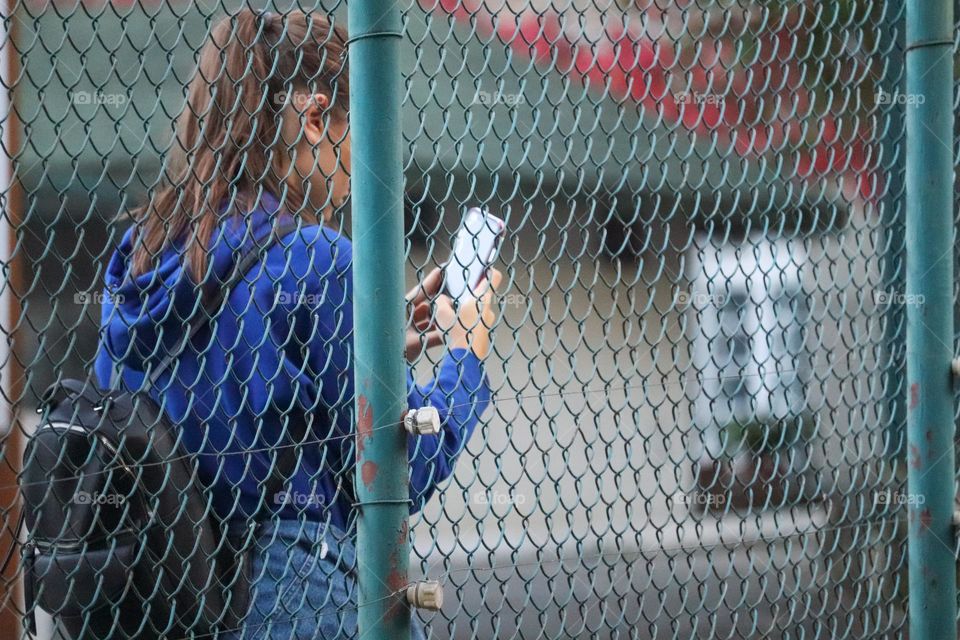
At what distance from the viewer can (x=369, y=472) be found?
2.13 meters

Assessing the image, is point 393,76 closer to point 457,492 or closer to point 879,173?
point 879,173

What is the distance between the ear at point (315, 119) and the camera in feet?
7.21

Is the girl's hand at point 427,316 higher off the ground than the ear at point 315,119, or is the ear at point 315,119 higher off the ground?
the ear at point 315,119

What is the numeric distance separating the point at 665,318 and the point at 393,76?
91 cm

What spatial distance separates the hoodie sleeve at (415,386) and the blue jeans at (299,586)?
0.70ft

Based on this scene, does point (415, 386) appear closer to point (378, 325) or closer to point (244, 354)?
point (378, 325)

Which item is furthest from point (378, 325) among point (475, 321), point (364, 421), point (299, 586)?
point (299, 586)

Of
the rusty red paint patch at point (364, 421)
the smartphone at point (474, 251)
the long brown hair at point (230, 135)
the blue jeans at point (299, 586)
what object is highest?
the long brown hair at point (230, 135)

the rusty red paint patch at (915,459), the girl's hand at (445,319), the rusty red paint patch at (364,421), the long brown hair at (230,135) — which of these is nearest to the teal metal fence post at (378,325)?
the rusty red paint patch at (364,421)

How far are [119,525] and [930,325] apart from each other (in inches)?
82.6

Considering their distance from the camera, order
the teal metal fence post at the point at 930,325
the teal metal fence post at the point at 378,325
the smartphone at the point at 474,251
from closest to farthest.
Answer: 1. the teal metal fence post at the point at 378,325
2. the smartphone at the point at 474,251
3. the teal metal fence post at the point at 930,325

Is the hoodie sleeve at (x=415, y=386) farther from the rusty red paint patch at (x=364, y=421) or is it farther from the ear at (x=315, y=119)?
the ear at (x=315, y=119)

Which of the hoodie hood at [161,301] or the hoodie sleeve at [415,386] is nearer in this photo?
the hoodie hood at [161,301]

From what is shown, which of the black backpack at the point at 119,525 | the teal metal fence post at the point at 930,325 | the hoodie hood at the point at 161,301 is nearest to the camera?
the black backpack at the point at 119,525
